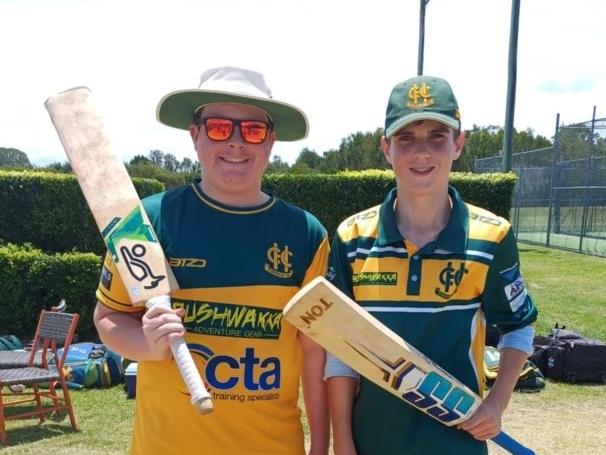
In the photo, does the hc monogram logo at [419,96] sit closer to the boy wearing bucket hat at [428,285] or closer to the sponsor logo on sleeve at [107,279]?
the boy wearing bucket hat at [428,285]

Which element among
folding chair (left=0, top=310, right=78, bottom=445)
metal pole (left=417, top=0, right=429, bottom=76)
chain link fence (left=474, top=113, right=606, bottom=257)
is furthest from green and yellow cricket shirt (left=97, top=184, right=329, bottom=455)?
metal pole (left=417, top=0, right=429, bottom=76)

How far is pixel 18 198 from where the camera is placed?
937 cm

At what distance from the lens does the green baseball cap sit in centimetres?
196

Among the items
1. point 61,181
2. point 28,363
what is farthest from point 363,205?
point 28,363

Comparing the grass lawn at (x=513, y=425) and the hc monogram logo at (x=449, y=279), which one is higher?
the hc monogram logo at (x=449, y=279)

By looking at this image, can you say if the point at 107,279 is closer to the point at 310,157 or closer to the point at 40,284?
the point at 40,284

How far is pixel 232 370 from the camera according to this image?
1.95 m

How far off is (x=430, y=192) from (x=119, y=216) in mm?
1018

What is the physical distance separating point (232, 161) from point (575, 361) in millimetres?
5740

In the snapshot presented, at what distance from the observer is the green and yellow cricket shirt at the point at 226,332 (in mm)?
1933

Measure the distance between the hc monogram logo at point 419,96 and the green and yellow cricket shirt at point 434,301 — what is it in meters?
0.37

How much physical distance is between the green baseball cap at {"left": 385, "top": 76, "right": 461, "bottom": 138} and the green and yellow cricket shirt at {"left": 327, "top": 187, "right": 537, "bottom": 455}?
12.4 inches

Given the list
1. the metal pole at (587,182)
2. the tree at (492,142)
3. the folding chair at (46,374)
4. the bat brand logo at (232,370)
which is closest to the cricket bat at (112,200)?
the bat brand logo at (232,370)

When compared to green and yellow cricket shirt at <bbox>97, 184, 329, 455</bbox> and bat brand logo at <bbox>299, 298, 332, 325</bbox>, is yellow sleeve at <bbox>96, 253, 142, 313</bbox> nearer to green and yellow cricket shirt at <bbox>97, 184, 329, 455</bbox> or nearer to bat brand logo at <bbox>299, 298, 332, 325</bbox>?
green and yellow cricket shirt at <bbox>97, 184, 329, 455</bbox>
